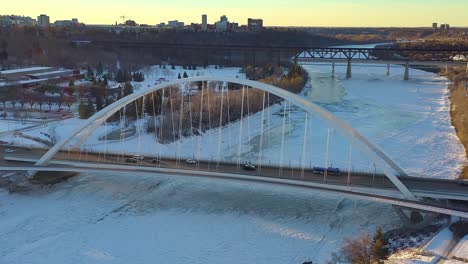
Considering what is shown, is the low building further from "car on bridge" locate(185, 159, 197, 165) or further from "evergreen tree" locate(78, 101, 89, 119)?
"car on bridge" locate(185, 159, 197, 165)

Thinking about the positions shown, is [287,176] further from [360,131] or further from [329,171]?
[360,131]

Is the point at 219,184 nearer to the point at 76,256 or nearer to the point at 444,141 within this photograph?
the point at 76,256

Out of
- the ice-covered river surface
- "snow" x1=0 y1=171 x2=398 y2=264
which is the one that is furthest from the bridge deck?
"snow" x1=0 y1=171 x2=398 y2=264

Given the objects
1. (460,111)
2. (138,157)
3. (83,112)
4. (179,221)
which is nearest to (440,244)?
(179,221)

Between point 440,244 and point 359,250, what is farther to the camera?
point 440,244

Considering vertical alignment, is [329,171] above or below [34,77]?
below

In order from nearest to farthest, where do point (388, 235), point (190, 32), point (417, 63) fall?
point (388, 235), point (417, 63), point (190, 32)

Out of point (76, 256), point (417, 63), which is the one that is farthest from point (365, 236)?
point (417, 63)
